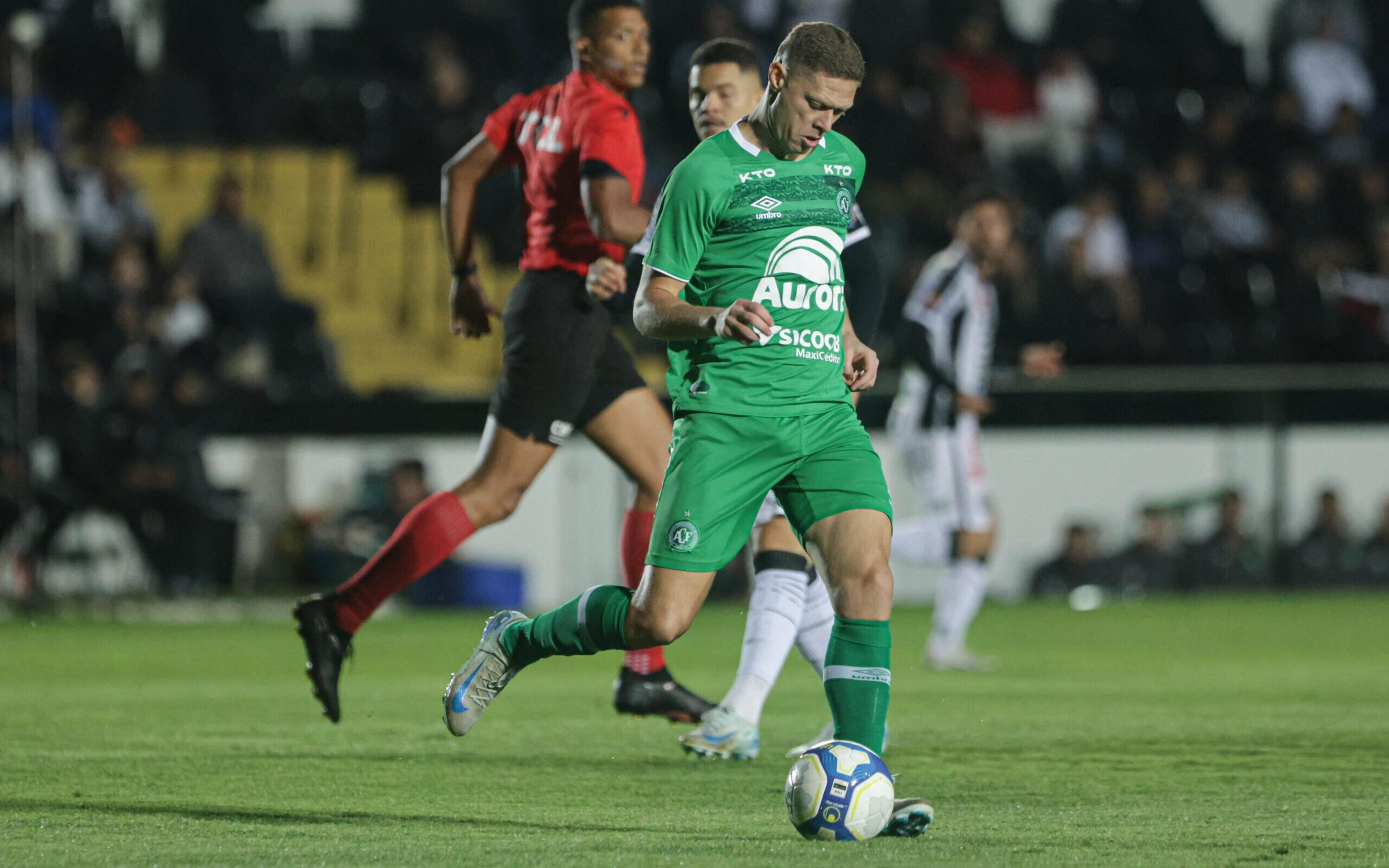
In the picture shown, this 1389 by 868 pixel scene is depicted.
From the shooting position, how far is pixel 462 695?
5.79 m

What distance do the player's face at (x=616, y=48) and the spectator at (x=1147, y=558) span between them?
31.8ft

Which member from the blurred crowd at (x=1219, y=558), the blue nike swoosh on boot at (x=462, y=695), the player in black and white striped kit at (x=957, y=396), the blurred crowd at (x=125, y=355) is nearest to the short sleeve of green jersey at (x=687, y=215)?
the blue nike swoosh on boot at (x=462, y=695)

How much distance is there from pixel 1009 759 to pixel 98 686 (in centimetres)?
459

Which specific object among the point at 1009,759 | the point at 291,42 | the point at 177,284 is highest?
the point at 291,42

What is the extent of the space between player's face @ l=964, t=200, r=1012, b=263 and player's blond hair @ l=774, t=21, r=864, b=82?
206 inches

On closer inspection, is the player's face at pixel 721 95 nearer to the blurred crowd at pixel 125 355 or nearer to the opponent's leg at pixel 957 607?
the opponent's leg at pixel 957 607

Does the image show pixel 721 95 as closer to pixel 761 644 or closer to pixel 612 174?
pixel 612 174

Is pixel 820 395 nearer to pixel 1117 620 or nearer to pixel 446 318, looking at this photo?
pixel 1117 620

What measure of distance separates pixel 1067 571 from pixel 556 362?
31.5 ft

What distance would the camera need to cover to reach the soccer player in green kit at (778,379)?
502 centimetres

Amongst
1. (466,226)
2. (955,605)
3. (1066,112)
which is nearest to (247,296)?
(955,605)

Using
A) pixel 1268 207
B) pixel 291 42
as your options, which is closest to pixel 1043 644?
pixel 1268 207

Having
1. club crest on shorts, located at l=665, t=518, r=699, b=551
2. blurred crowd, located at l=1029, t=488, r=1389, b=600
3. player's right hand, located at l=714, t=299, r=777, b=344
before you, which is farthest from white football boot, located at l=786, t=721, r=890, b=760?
blurred crowd, located at l=1029, t=488, r=1389, b=600

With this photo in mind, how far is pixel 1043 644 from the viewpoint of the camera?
11.9m
